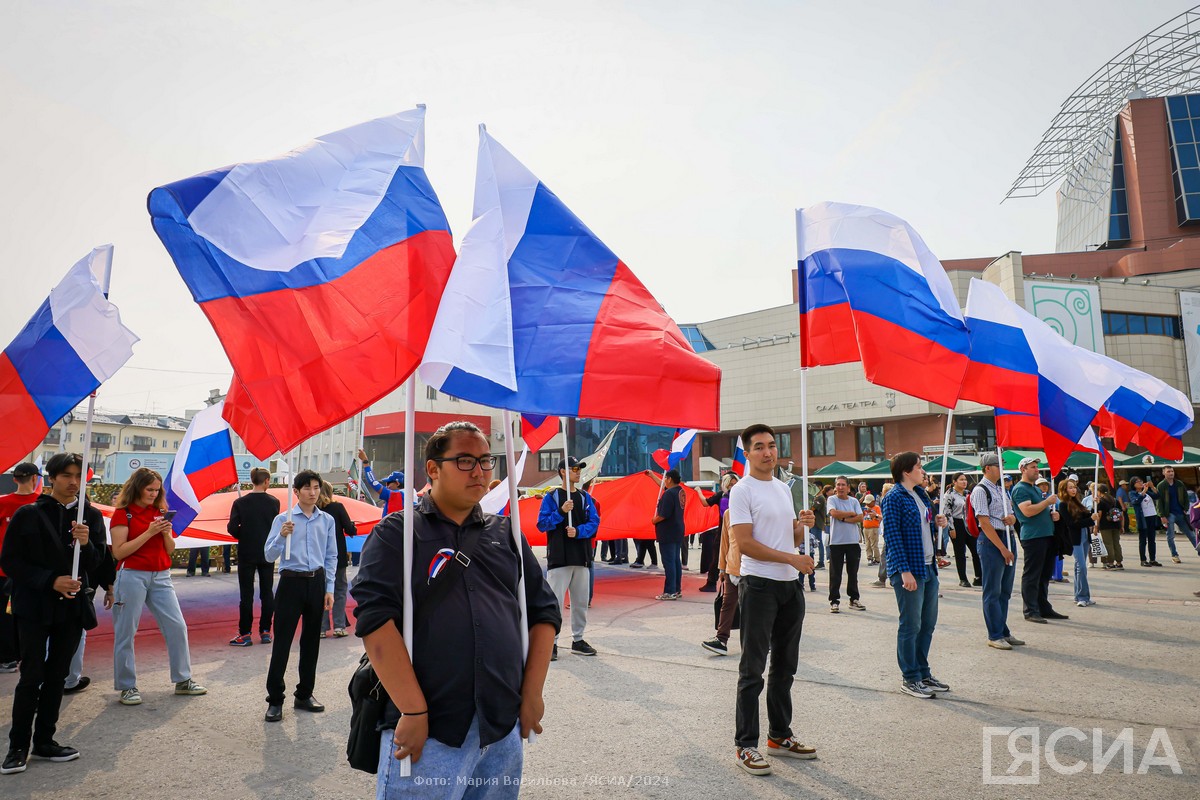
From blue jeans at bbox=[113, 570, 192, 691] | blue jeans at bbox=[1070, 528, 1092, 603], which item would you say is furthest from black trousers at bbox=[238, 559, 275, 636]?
blue jeans at bbox=[1070, 528, 1092, 603]

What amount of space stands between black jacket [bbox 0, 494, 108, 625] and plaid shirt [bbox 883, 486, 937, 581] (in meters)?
6.28

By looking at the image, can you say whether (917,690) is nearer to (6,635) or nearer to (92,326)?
(92,326)

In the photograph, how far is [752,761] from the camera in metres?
4.48

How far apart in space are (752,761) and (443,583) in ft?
9.42

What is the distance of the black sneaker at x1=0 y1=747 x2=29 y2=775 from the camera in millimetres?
4602

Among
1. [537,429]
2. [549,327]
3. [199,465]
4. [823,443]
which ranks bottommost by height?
[199,465]

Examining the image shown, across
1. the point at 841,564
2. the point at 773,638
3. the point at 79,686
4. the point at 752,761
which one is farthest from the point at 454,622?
the point at 841,564

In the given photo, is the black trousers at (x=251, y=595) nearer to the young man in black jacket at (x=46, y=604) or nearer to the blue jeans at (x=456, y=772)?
the young man in black jacket at (x=46, y=604)

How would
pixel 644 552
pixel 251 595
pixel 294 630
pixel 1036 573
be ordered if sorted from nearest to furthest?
pixel 294 630
pixel 251 595
pixel 1036 573
pixel 644 552

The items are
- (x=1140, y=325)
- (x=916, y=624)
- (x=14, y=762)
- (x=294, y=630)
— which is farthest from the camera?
(x=1140, y=325)

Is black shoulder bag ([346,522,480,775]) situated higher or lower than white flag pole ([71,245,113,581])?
lower

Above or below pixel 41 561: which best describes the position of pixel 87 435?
above

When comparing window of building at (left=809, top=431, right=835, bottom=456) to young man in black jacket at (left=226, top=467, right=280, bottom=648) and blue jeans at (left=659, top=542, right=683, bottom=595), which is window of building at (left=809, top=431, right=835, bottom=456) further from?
young man in black jacket at (left=226, top=467, right=280, bottom=648)

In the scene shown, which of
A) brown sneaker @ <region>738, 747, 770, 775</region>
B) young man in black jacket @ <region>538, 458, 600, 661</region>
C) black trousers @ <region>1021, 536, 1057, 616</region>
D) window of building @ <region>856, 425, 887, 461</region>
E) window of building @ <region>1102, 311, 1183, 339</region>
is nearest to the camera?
brown sneaker @ <region>738, 747, 770, 775</region>
